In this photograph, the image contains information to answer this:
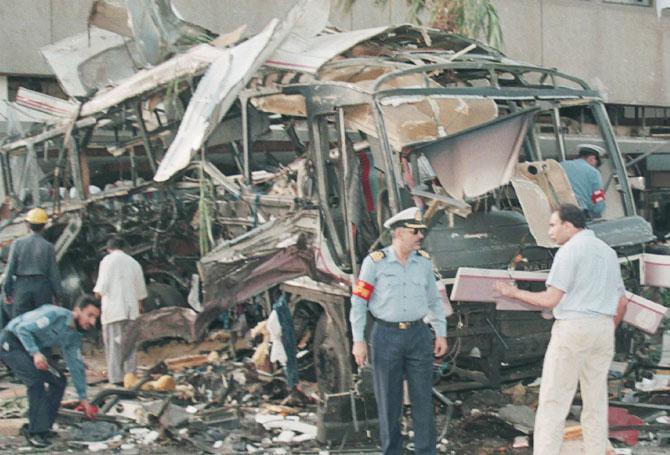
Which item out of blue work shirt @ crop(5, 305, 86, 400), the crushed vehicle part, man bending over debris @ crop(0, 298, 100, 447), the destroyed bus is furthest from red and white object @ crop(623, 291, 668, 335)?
the crushed vehicle part

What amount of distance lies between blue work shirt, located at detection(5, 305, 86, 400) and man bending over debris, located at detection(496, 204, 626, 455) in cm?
355

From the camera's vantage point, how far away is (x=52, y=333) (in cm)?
783

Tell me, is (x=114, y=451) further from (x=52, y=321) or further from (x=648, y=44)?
(x=648, y=44)

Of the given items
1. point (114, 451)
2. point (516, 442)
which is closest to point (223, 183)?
point (114, 451)

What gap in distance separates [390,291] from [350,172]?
1722 mm

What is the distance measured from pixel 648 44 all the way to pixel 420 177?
55.0 ft

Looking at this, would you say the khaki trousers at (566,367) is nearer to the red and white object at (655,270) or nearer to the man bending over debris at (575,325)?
the man bending over debris at (575,325)

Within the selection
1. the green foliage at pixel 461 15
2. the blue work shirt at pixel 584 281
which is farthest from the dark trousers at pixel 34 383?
the green foliage at pixel 461 15

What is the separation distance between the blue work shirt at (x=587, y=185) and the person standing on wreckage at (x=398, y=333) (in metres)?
2.22

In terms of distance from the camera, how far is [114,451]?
302 inches

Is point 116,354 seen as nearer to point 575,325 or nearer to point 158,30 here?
point 158,30

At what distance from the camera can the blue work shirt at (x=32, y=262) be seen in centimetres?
895

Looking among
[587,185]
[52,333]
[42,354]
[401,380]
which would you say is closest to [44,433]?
[42,354]

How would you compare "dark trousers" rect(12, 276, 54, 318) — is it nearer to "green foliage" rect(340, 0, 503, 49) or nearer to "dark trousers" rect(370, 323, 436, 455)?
"dark trousers" rect(370, 323, 436, 455)
